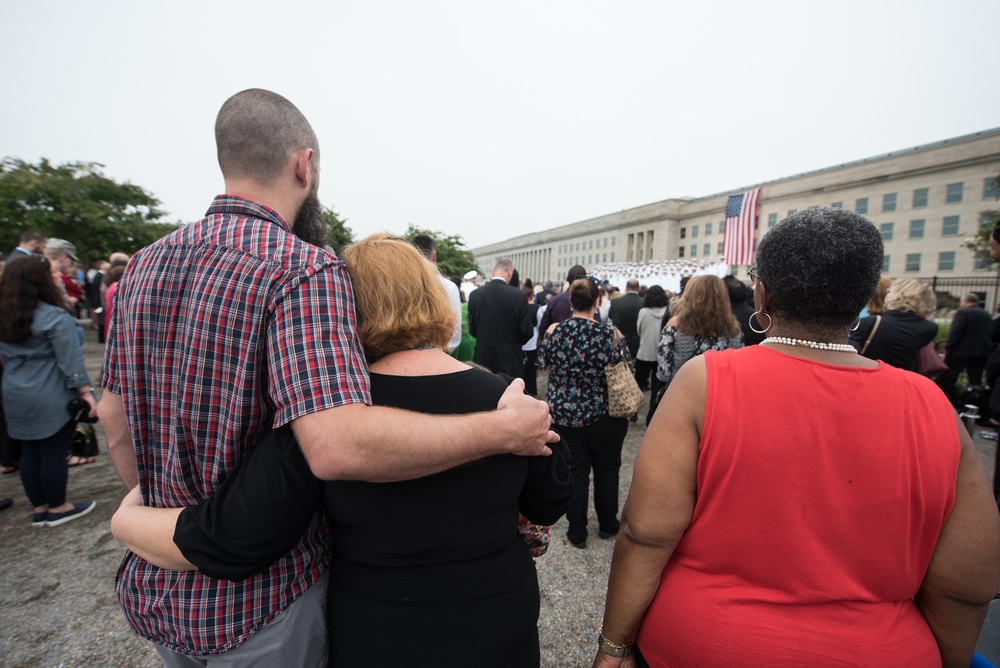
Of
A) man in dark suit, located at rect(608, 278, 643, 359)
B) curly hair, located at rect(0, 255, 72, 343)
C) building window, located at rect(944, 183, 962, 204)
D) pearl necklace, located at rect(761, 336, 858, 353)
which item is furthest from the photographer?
building window, located at rect(944, 183, 962, 204)

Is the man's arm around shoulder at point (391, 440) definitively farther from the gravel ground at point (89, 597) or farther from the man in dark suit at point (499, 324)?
the man in dark suit at point (499, 324)

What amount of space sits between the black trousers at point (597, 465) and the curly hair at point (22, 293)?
4.07 m

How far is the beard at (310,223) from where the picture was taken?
1.45 m

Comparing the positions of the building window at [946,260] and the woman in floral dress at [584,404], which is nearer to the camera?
the woman in floral dress at [584,404]

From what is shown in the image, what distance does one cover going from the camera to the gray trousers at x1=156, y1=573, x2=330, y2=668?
4.00 feet

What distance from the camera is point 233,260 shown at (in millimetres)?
A: 1137

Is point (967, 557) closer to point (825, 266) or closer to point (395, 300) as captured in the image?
point (825, 266)

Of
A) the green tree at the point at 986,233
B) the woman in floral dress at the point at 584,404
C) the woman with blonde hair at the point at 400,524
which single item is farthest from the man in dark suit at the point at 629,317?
the green tree at the point at 986,233

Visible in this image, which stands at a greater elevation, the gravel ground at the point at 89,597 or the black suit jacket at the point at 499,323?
the black suit jacket at the point at 499,323

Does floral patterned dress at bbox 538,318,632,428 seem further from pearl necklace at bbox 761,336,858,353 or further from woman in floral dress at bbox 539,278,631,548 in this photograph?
pearl necklace at bbox 761,336,858,353

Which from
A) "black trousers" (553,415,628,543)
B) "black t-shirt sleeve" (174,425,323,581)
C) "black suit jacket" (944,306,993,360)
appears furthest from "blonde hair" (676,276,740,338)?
"black suit jacket" (944,306,993,360)

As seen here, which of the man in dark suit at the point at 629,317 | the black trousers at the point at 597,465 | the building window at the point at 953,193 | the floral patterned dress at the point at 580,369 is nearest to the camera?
the floral patterned dress at the point at 580,369

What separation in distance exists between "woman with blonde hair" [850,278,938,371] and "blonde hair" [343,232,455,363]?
15.0ft

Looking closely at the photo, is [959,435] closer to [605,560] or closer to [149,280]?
[149,280]
